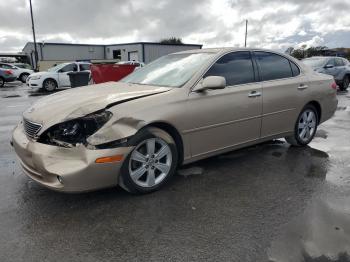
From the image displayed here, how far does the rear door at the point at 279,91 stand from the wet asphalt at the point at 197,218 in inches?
25.9

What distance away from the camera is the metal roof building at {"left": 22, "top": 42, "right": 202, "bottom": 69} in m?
42.8

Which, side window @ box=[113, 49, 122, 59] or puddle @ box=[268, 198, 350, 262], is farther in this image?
side window @ box=[113, 49, 122, 59]

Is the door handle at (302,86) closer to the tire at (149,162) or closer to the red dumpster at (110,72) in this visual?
the tire at (149,162)

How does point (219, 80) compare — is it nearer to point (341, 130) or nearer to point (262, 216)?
point (262, 216)

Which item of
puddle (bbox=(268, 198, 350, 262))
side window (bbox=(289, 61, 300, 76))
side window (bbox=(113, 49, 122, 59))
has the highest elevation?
side window (bbox=(113, 49, 122, 59))

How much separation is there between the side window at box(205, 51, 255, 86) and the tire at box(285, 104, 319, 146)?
129 centimetres

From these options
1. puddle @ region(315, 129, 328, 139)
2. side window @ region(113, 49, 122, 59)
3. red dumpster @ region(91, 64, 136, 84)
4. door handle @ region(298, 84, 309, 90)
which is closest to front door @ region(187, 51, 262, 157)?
door handle @ region(298, 84, 309, 90)

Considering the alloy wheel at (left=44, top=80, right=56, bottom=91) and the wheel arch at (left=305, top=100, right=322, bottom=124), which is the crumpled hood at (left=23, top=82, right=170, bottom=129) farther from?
the alloy wheel at (left=44, top=80, right=56, bottom=91)

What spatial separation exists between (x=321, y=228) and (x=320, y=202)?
23.0 inches

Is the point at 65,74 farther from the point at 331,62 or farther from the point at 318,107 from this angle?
the point at 318,107

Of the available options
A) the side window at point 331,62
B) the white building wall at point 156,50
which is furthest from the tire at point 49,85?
the white building wall at point 156,50

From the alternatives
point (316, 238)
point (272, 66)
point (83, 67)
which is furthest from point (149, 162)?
point (83, 67)

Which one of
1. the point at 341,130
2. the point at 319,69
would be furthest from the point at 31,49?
the point at 341,130

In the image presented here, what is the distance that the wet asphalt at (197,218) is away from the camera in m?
2.68
